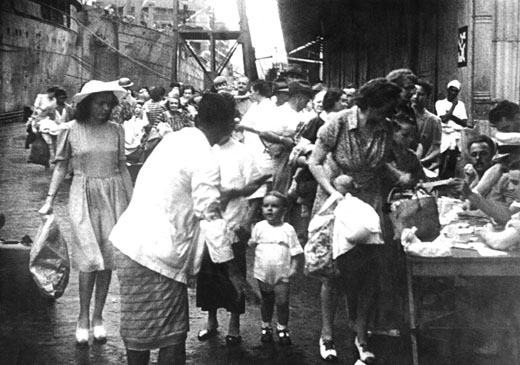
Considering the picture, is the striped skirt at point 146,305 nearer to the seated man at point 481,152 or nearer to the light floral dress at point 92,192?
the light floral dress at point 92,192

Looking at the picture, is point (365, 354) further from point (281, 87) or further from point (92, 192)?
point (281, 87)

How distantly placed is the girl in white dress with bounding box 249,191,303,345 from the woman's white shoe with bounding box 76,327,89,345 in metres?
1.21

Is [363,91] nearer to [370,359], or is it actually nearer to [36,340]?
[370,359]

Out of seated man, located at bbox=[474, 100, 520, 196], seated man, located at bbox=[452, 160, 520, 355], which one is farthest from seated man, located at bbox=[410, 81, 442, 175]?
seated man, located at bbox=[452, 160, 520, 355]

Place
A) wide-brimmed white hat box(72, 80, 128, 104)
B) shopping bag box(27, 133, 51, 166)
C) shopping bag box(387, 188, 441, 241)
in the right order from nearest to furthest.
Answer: shopping bag box(387, 188, 441, 241) < wide-brimmed white hat box(72, 80, 128, 104) < shopping bag box(27, 133, 51, 166)

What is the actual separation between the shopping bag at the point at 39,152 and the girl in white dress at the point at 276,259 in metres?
10.9

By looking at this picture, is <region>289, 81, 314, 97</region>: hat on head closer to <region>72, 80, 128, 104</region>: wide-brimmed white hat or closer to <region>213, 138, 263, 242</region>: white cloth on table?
<region>213, 138, 263, 242</region>: white cloth on table

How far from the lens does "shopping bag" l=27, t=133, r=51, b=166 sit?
1620 cm

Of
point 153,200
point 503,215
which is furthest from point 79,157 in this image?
point 503,215

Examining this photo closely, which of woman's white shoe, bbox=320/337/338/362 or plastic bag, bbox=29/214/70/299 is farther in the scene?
plastic bag, bbox=29/214/70/299

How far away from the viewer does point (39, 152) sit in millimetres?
16234

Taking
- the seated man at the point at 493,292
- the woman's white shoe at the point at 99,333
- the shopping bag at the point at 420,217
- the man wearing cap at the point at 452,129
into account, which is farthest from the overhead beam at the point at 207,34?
the shopping bag at the point at 420,217

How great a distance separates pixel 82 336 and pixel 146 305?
1893mm

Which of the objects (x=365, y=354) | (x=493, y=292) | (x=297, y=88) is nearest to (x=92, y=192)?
(x=365, y=354)
